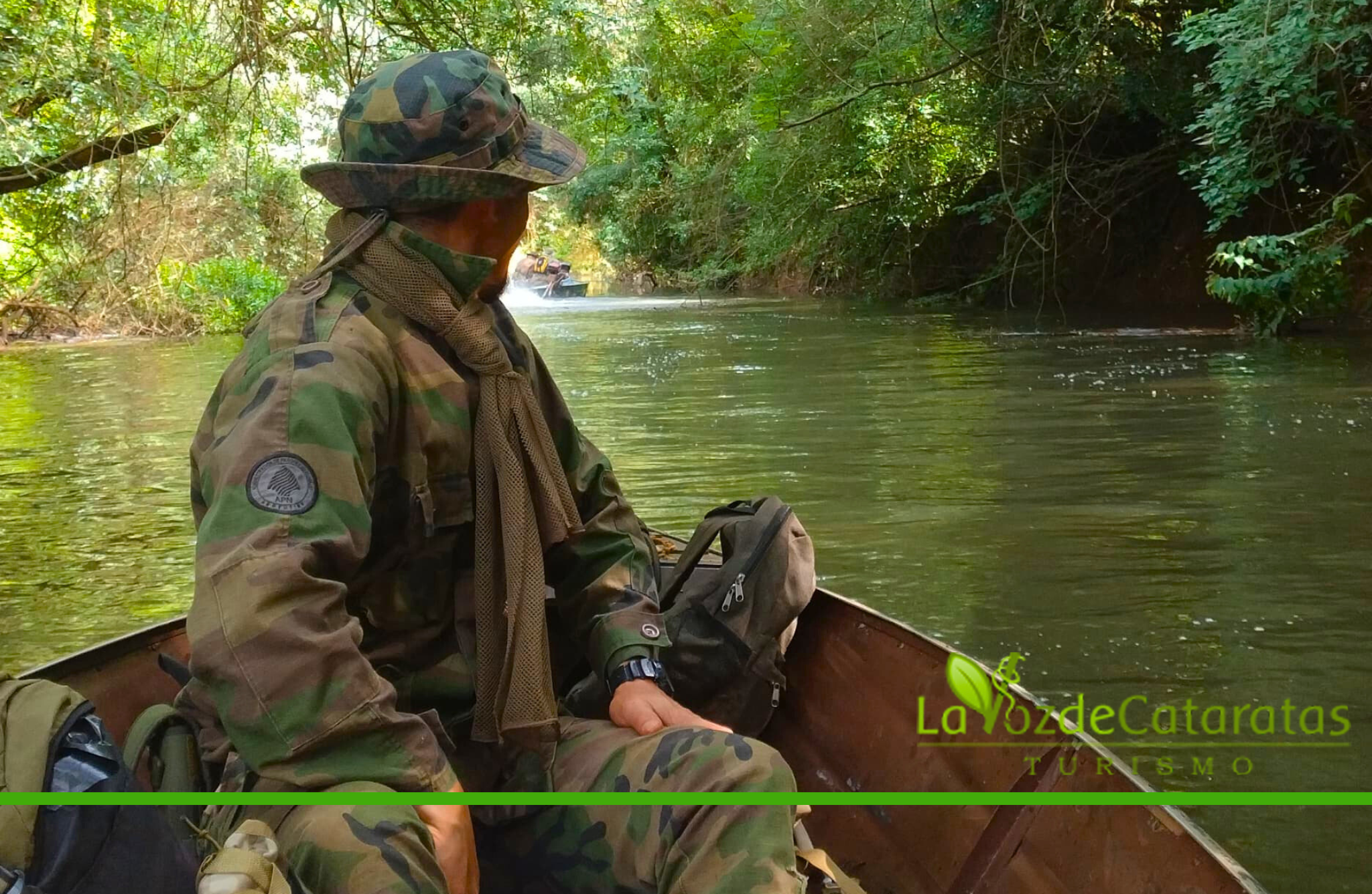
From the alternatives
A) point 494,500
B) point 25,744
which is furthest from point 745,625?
point 25,744

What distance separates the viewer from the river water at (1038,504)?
162 inches

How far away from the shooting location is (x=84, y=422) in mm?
10922

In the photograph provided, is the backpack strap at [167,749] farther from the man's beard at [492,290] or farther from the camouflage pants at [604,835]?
the man's beard at [492,290]

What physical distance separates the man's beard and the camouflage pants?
2.30 ft

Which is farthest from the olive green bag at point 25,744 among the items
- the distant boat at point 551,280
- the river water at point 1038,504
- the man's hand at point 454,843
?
the distant boat at point 551,280

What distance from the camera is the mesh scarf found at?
204 centimetres

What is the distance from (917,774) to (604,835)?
37.9 inches

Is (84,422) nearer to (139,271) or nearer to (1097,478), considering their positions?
(139,271)

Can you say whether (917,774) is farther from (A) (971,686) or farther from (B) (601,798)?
(B) (601,798)

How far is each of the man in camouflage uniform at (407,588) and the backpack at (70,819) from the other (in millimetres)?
172

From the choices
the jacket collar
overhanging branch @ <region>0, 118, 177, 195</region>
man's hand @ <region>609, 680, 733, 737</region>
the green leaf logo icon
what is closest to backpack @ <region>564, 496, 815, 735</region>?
the green leaf logo icon

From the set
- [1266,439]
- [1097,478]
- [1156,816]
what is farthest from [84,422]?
[1156,816]

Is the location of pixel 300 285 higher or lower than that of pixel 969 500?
higher

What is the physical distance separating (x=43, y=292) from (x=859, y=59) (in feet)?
40.5
